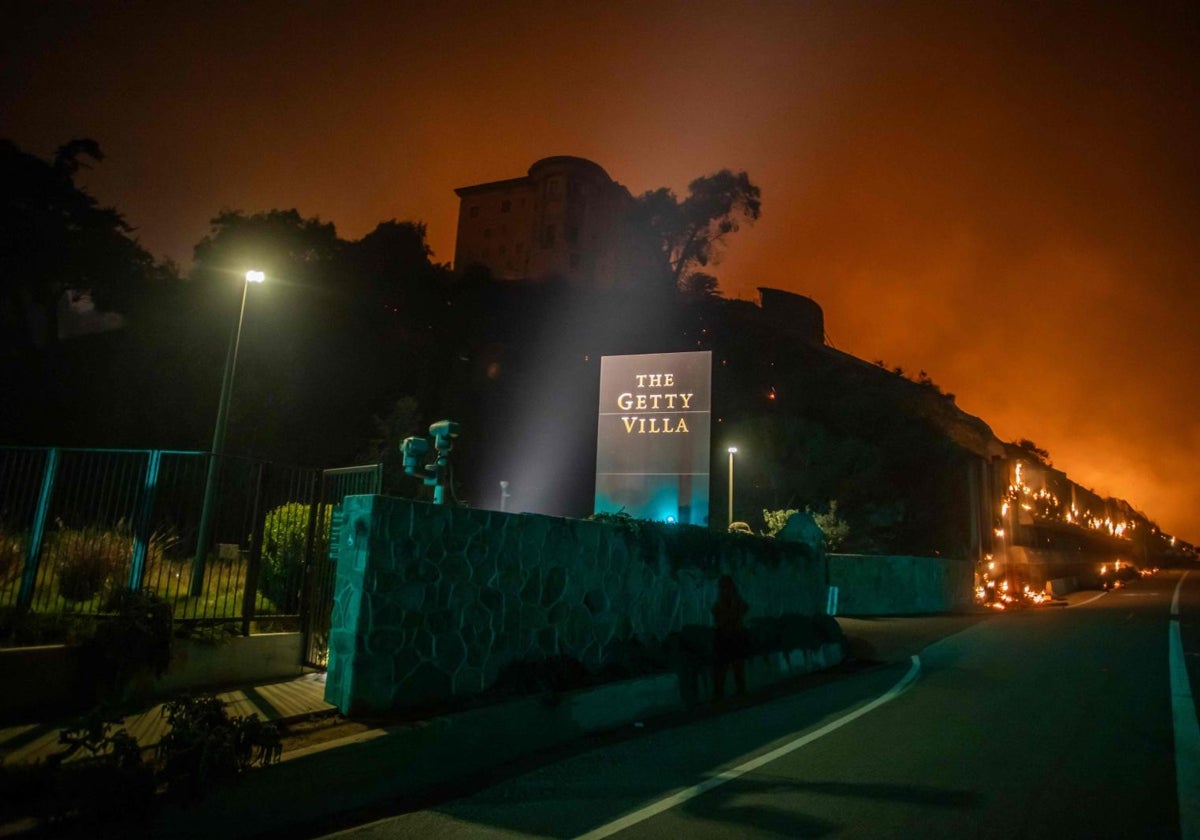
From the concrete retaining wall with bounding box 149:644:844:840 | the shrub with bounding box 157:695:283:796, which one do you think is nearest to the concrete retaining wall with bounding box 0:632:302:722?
the shrub with bounding box 157:695:283:796

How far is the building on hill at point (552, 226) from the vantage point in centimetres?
6831

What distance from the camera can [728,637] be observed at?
11367 mm

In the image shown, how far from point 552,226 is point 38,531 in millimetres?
64046

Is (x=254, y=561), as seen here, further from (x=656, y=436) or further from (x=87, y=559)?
(x=656, y=436)

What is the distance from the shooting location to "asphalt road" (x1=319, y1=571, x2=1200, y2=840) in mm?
5094

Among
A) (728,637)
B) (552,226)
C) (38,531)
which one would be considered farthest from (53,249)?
(552,226)

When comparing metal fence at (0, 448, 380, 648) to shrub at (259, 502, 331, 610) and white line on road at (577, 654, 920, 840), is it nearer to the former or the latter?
shrub at (259, 502, 331, 610)

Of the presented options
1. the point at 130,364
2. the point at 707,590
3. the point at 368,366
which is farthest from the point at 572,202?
the point at 707,590

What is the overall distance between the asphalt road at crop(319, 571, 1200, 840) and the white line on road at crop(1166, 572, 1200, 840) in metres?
0.02

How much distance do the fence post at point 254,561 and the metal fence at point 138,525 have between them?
11 mm

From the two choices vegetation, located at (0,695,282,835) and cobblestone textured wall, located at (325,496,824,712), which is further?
cobblestone textured wall, located at (325,496,824,712)

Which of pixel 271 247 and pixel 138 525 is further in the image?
pixel 271 247

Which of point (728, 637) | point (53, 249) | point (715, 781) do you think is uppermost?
point (53, 249)

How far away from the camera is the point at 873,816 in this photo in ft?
17.2
